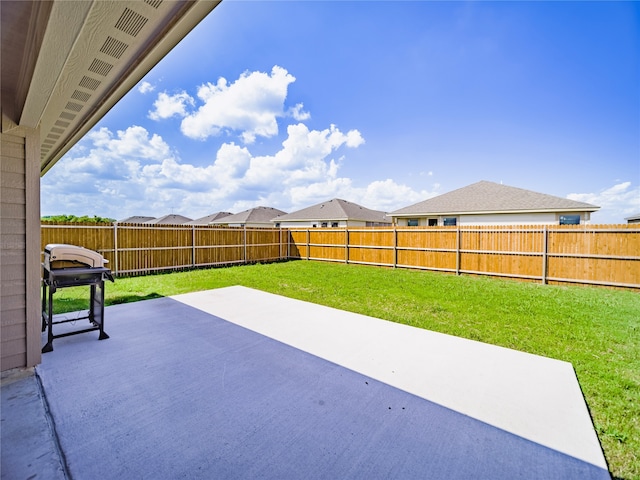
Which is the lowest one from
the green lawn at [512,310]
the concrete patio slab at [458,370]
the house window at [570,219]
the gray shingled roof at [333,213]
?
the green lawn at [512,310]

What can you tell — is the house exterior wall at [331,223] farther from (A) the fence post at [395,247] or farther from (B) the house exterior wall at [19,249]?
(B) the house exterior wall at [19,249]

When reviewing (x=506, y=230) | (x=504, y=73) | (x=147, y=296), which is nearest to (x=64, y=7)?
(x=147, y=296)

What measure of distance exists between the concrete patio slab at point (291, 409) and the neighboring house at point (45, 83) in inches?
33.3

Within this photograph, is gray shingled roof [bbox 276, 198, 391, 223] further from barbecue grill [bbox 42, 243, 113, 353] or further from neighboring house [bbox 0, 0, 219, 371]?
neighboring house [bbox 0, 0, 219, 371]

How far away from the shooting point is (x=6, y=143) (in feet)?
9.40

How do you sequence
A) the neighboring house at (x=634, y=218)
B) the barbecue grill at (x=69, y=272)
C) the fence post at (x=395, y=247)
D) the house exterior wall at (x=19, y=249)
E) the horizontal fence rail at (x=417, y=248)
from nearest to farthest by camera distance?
1. the house exterior wall at (x=19, y=249)
2. the barbecue grill at (x=69, y=272)
3. the horizontal fence rail at (x=417, y=248)
4. the fence post at (x=395, y=247)
5. the neighboring house at (x=634, y=218)

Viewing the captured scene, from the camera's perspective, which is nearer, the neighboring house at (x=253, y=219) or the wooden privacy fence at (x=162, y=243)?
the wooden privacy fence at (x=162, y=243)

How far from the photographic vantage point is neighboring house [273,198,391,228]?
2269cm

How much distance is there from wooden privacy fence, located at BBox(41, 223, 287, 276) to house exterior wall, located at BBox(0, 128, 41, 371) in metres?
6.66

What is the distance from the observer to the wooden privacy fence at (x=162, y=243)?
8.78 meters

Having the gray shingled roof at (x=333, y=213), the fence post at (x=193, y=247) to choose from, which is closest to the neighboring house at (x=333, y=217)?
the gray shingled roof at (x=333, y=213)

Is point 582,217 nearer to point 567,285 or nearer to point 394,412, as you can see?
point 567,285

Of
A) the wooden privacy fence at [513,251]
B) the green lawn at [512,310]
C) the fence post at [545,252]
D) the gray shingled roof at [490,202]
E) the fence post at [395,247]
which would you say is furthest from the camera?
the gray shingled roof at [490,202]

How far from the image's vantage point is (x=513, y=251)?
9.23 meters
